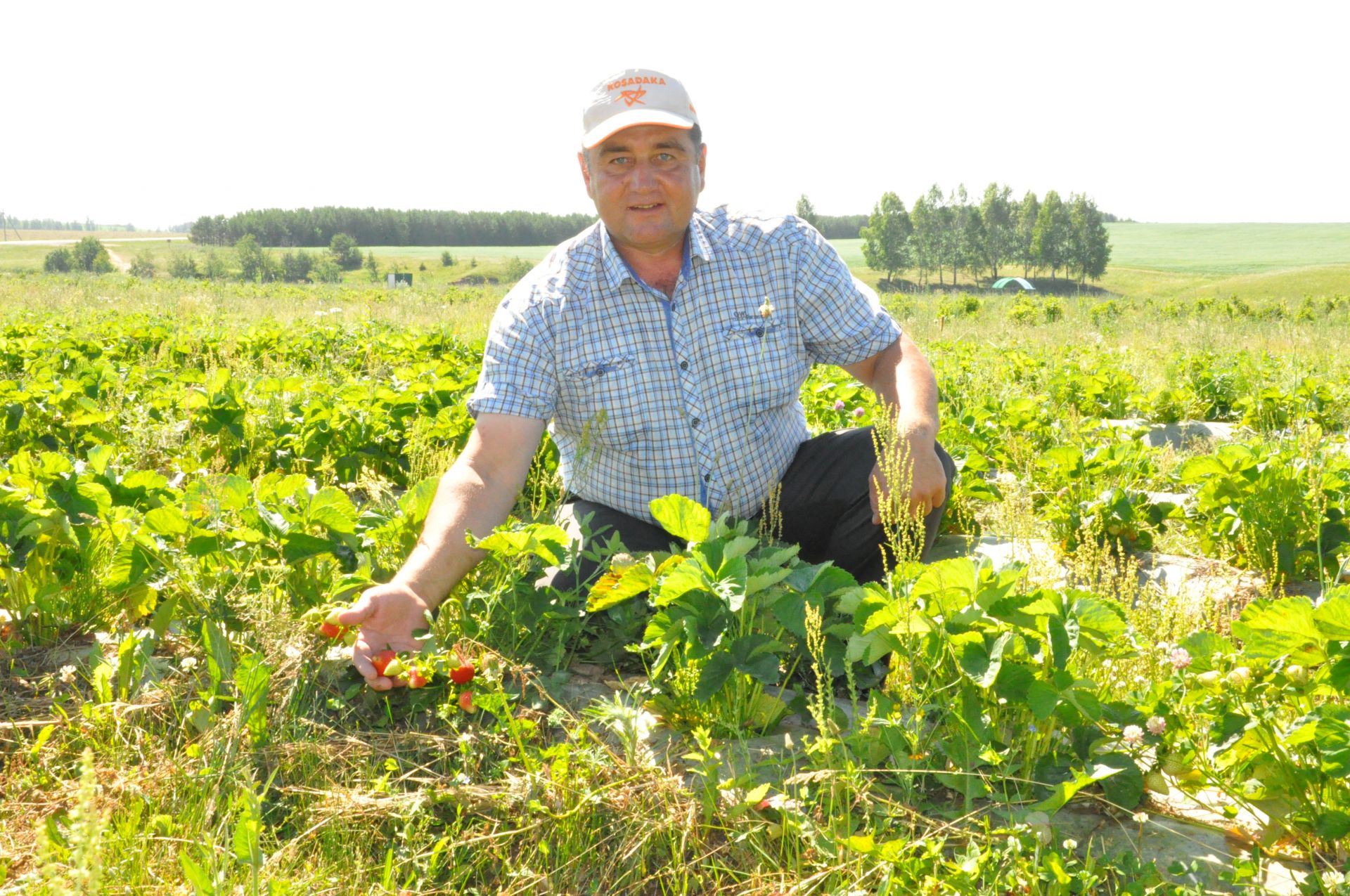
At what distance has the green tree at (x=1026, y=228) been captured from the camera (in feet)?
229

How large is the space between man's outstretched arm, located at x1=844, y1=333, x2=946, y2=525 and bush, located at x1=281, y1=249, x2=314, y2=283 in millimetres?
50436

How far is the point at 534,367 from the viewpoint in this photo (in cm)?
295

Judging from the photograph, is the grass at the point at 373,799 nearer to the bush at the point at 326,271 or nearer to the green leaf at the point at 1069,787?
the green leaf at the point at 1069,787

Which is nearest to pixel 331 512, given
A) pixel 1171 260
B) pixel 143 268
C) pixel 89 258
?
pixel 143 268

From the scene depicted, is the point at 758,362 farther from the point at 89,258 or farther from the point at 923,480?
the point at 89,258

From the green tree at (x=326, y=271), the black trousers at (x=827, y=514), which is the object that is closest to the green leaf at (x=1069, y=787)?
the black trousers at (x=827, y=514)

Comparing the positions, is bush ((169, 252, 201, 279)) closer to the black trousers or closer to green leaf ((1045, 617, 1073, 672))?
the black trousers

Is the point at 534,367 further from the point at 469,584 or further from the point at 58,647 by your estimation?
the point at 58,647

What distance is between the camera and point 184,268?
177ft

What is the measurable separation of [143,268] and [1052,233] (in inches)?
2217

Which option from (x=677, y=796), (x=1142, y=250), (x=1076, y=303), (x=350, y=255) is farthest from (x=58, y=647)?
(x=1142, y=250)

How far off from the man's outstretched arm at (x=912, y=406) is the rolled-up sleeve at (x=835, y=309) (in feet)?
0.22

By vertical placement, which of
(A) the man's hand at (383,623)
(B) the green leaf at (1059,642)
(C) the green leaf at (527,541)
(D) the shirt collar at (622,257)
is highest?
(D) the shirt collar at (622,257)

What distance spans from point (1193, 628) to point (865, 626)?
1024mm
